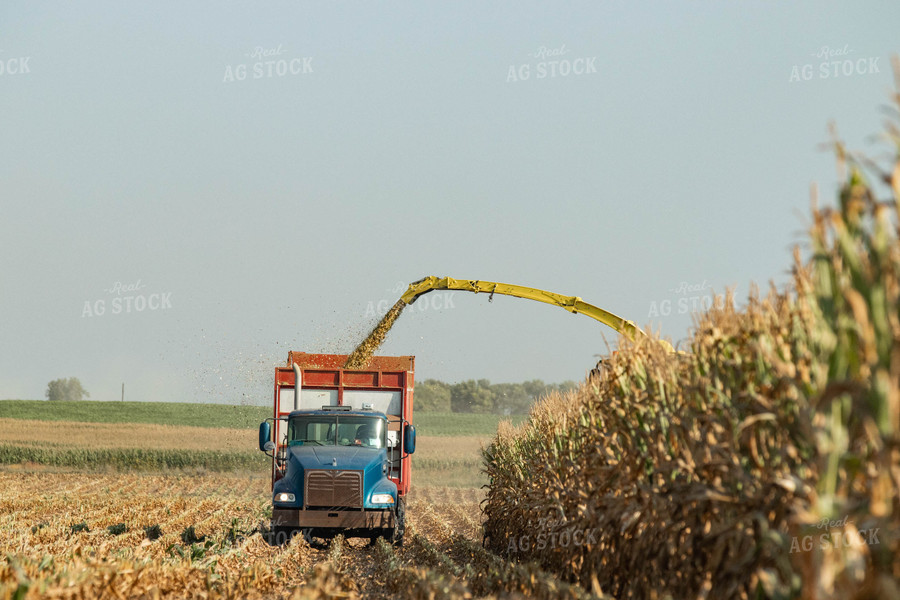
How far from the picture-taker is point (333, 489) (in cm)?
1437

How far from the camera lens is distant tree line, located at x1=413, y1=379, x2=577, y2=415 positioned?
94312mm

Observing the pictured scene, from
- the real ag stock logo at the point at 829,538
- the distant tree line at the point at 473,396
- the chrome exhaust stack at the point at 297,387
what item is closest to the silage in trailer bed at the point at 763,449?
the real ag stock logo at the point at 829,538

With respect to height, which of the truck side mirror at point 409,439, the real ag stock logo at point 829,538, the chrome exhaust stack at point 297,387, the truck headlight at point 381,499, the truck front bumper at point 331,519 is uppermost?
the chrome exhaust stack at point 297,387

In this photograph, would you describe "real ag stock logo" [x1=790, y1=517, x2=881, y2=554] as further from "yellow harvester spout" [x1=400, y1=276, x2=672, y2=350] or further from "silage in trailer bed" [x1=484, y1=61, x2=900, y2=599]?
"yellow harvester spout" [x1=400, y1=276, x2=672, y2=350]

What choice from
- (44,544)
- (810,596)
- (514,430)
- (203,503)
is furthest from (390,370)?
(810,596)

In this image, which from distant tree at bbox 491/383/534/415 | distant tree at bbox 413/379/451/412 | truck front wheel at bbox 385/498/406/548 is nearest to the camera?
truck front wheel at bbox 385/498/406/548

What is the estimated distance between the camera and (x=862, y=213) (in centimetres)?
445

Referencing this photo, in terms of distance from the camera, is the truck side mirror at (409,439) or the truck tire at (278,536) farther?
the truck side mirror at (409,439)

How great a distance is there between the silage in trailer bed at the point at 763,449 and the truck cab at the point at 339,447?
4.20 meters

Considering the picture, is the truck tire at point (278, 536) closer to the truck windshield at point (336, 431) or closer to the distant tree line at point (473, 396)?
the truck windshield at point (336, 431)

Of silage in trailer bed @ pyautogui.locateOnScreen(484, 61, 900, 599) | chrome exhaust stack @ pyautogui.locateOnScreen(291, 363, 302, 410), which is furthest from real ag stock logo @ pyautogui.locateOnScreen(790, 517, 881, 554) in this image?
chrome exhaust stack @ pyautogui.locateOnScreen(291, 363, 302, 410)

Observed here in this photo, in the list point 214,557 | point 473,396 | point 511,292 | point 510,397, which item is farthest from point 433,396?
point 214,557

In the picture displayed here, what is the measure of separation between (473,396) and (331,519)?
Answer: 8568 cm

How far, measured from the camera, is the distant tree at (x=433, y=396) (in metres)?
92.8
